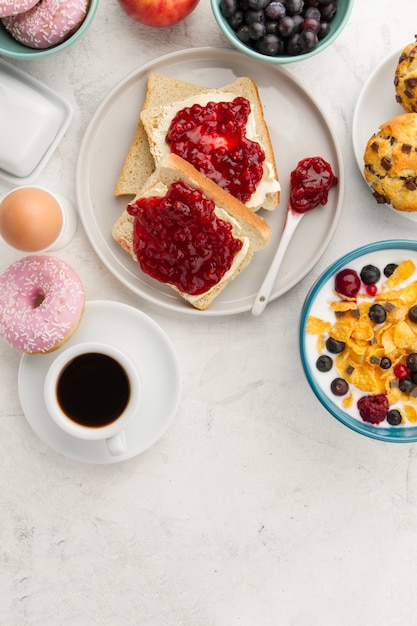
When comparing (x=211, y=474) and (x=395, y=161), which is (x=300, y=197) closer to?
(x=395, y=161)

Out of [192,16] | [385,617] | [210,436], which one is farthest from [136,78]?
[385,617]

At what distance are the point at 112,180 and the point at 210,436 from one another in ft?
2.33

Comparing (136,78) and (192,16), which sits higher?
(192,16)

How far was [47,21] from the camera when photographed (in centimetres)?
134

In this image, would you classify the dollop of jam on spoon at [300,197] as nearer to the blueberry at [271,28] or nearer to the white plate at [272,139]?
the white plate at [272,139]

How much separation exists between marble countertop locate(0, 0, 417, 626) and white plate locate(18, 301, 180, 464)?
0.28 ft

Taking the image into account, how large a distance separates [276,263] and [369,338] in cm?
29

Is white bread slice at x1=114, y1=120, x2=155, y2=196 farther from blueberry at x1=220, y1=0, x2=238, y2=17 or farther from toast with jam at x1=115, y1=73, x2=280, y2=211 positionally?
blueberry at x1=220, y1=0, x2=238, y2=17

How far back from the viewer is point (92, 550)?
5.19 feet

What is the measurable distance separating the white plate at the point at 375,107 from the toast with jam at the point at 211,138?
0.23m

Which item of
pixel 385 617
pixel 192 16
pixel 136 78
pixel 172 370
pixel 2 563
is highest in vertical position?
pixel 192 16

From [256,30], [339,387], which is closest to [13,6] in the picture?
[256,30]

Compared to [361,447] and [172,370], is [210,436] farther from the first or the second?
[361,447]

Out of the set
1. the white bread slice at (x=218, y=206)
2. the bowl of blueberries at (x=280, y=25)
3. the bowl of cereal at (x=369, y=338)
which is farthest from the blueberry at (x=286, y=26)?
the bowl of cereal at (x=369, y=338)
